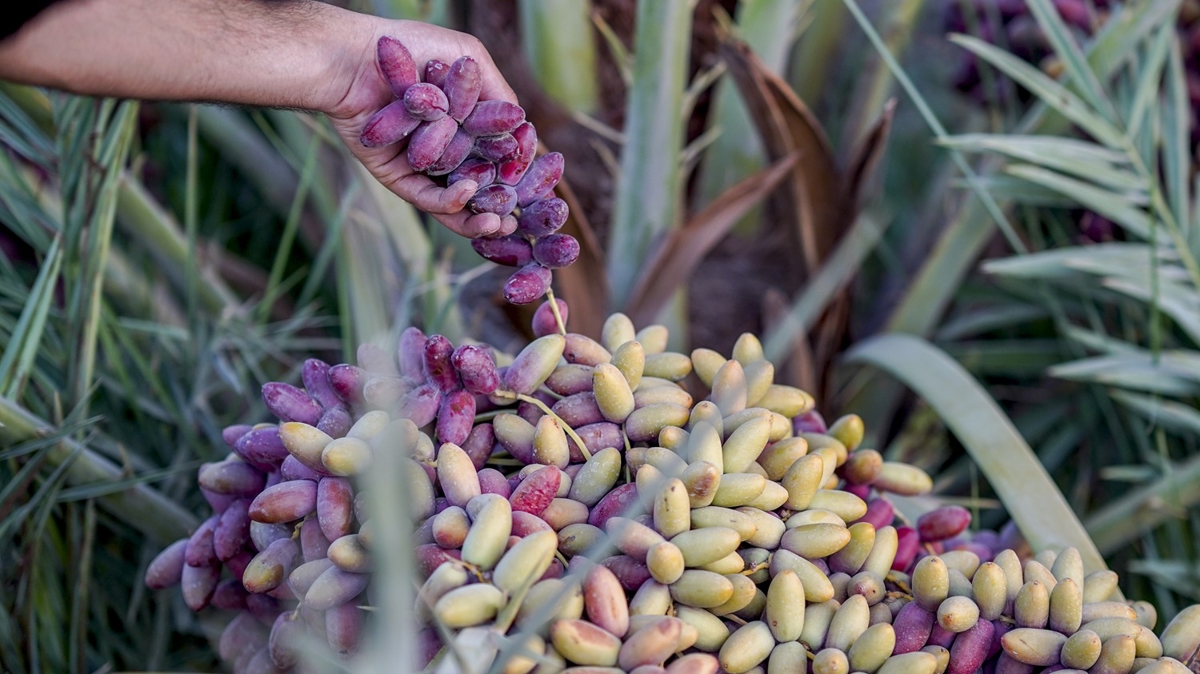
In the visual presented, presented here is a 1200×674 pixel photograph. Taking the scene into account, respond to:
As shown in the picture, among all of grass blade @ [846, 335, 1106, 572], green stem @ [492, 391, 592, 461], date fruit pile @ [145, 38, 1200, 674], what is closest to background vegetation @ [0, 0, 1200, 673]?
grass blade @ [846, 335, 1106, 572]

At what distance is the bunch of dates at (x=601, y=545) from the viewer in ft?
1.38

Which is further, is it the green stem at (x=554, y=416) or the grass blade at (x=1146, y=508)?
the grass blade at (x=1146, y=508)

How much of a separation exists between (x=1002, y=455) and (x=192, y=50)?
2.01 ft

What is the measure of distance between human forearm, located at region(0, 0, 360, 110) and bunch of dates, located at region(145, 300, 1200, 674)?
171 mm

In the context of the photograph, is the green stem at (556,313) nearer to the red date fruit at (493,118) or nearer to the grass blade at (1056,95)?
the red date fruit at (493,118)

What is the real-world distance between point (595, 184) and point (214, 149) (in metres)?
0.74

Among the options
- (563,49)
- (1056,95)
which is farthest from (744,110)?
(1056,95)

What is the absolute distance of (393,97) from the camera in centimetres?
58

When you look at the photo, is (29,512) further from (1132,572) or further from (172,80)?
(1132,572)

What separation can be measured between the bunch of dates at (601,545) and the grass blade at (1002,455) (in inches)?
4.3

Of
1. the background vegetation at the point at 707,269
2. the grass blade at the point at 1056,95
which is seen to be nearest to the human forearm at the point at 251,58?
the background vegetation at the point at 707,269

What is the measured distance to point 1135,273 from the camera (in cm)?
92

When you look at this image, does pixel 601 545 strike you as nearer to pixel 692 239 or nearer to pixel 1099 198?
pixel 692 239

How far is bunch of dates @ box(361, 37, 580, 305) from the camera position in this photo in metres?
0.52
